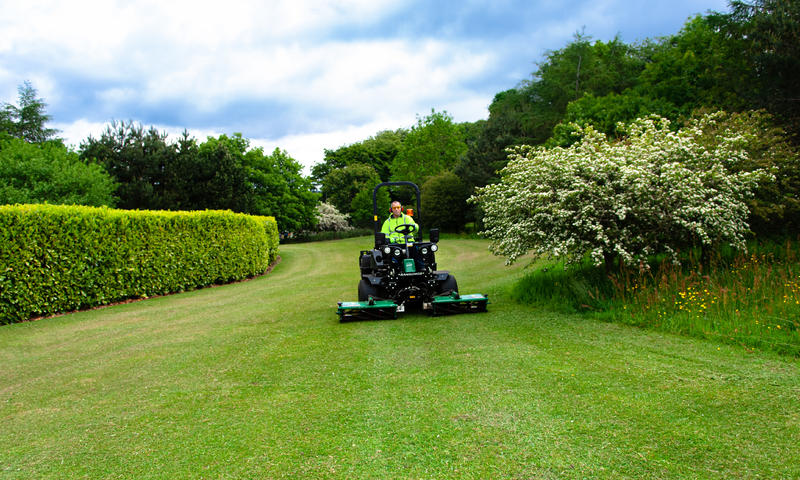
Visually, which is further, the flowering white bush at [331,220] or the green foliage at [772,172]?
the flowering white bush at [331,220]

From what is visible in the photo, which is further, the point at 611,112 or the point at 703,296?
the point at 611,112

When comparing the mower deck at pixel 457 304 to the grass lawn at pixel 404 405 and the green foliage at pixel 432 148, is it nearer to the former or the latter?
the grass lawn at pixel 404 405

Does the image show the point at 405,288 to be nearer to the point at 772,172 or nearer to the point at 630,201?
the point at 630,201

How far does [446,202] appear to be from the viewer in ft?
132

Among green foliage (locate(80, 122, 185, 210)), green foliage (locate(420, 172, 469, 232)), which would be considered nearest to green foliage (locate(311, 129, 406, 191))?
green foliage (locate(420, 172, 469, 232))

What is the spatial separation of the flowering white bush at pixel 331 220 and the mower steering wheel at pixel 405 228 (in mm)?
44142

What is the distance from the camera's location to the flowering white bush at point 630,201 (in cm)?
747

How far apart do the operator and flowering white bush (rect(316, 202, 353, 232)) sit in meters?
43.9

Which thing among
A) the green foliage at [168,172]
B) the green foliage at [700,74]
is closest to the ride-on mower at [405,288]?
the green foliage at [700,74]

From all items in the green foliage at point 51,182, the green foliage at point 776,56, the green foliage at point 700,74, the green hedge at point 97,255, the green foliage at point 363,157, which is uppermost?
the green foliage at point 363,157

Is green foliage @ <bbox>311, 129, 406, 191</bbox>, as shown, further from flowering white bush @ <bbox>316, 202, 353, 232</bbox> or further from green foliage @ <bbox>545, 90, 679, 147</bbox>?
green foliage @ <bbox>545, 90, 679, 147</bbox>

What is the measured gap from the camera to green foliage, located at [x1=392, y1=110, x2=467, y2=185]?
168 feet

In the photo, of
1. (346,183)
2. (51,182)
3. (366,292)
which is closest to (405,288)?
(366,292)

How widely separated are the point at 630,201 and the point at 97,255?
35.8ft
